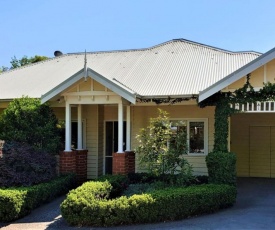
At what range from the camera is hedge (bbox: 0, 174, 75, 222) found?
899 cm

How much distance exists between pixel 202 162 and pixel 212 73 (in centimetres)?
369

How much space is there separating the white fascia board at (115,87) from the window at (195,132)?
301cm

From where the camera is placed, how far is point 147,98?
40.8 ft

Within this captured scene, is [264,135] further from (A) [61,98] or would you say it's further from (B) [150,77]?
(A) [61,98]

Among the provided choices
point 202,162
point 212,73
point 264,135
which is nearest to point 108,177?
point 202,162

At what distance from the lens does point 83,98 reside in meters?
12.2

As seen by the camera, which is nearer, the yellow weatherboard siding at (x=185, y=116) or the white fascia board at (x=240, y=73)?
the white fascia board at (x=240, y=73)

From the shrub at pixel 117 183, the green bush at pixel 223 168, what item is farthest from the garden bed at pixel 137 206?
the shrub at pixel 117 183

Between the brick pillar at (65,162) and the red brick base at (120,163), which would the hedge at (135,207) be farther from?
the brick pillar at (65,162)

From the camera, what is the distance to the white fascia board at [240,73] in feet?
32.7

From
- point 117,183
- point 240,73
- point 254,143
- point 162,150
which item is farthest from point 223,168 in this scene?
point 254,143

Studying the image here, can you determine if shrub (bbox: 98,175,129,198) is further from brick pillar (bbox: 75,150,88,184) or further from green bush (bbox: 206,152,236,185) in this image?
green bush (bbox: 206,152,236,185)

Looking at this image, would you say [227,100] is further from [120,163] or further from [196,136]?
[120,163]

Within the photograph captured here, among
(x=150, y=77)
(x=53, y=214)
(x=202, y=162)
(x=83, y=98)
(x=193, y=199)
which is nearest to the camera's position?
(x=193, y=199)
